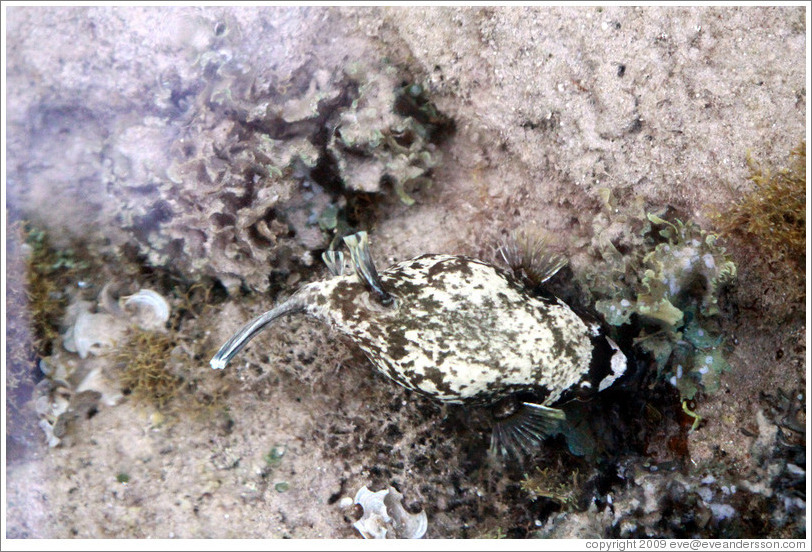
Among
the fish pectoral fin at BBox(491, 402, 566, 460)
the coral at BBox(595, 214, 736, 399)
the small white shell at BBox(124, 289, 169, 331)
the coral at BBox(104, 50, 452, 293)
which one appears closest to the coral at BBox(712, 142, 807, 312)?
the coral at BBox(595, 214, 736, 399)

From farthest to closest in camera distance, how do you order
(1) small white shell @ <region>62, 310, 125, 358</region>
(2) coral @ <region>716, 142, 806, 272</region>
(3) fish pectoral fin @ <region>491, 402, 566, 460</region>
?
(1) small white shell @ <region>62, 310, 125, 358</region>, (3) fish pectoral fin @ <region>491, 402, 566, 460</region>, (2) coral @ <region>716, 142, 806, 272</region>

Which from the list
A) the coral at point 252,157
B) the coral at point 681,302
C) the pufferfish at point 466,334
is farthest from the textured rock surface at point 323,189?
the pufferfish at point 466,334

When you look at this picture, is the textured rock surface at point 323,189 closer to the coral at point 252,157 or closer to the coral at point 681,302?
the coral at point 252,157

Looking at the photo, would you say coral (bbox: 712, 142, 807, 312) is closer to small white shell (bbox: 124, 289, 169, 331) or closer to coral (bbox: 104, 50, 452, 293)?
coral (bbox: 104, 50, 452, 293)

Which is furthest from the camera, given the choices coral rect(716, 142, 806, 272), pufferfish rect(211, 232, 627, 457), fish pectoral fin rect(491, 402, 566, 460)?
fish pectoral fin rect(491, 402, 566, 460)

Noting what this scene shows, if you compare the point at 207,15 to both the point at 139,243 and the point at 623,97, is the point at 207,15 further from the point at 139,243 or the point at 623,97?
the point at 623,97

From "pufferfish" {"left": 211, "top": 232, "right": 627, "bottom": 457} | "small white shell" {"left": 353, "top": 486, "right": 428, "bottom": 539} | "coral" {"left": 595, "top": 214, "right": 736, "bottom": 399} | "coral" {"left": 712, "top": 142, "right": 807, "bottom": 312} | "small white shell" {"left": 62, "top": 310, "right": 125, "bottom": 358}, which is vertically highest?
"coral" {"left": 712, "top": 142, "right": 807, "bottom": 312}

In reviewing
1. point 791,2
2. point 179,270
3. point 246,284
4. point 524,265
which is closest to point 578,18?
point 791,2
